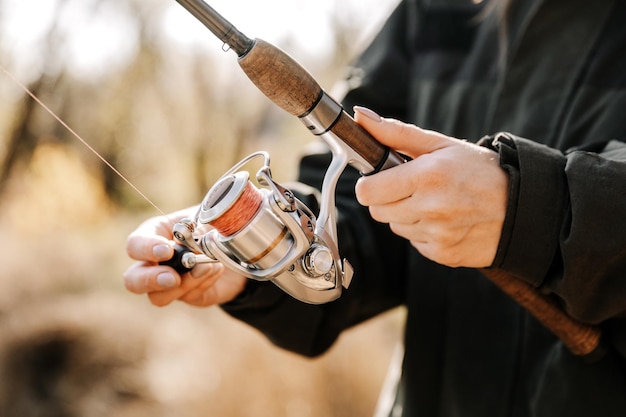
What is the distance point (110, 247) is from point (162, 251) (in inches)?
170

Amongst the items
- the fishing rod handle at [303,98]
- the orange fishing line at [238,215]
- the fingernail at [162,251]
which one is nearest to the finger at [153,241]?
the fingernail at [162,251]

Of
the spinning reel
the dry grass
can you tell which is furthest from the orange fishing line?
the dry grass

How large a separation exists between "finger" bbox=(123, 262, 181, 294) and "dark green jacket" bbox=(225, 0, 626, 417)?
22cm

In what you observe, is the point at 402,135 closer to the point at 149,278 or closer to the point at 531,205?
the point at 531,205

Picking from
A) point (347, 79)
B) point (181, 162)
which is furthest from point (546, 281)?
point (181, 162)

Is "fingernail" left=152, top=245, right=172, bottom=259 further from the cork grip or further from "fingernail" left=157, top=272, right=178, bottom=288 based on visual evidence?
the cork grip

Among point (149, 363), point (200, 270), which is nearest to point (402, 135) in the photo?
point (200, 270)

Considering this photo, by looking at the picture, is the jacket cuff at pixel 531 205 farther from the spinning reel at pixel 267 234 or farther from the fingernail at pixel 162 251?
the fingernail at pixel 162 251

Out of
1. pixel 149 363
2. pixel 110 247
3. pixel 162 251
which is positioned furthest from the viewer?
pixel 110 247

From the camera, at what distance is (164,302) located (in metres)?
1.17

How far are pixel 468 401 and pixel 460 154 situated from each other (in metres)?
0.67

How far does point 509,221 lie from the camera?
101 cm

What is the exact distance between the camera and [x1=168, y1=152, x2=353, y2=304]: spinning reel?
97cm

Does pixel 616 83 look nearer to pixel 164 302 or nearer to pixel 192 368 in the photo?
pixel 164 302
